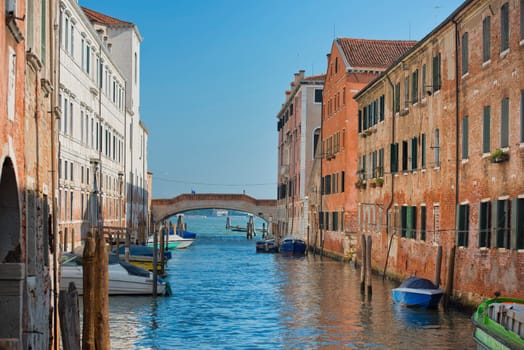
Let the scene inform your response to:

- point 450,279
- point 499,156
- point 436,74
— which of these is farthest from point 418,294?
point 436,74

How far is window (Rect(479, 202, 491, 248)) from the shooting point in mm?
18047

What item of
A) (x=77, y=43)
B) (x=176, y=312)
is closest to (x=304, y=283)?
(x=176, y=312)

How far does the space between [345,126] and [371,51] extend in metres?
4.12

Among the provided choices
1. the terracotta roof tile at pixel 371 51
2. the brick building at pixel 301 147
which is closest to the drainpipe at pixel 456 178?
the terracotta roof tile at pixel 371 51

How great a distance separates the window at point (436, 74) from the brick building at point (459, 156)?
0.03 meters

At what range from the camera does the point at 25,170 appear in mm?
9086

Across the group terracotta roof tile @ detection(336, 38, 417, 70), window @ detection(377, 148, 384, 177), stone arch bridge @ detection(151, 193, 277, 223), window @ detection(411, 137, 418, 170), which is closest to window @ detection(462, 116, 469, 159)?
window @ detection(411, 137, 418, 170)

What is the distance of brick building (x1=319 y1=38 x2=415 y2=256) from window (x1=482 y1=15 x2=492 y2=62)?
1978 centimetres

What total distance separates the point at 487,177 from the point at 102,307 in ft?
34.3

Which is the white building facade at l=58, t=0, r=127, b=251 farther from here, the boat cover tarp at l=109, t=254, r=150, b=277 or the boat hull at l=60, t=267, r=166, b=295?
the boat hull at l=60, t=267, r=166, b=295

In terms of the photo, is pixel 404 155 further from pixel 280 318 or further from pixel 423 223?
pixel 280 318

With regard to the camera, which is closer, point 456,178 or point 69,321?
point 69,321

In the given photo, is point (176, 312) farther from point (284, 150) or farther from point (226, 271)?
point (284, 150)

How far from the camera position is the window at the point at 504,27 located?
17.2m
